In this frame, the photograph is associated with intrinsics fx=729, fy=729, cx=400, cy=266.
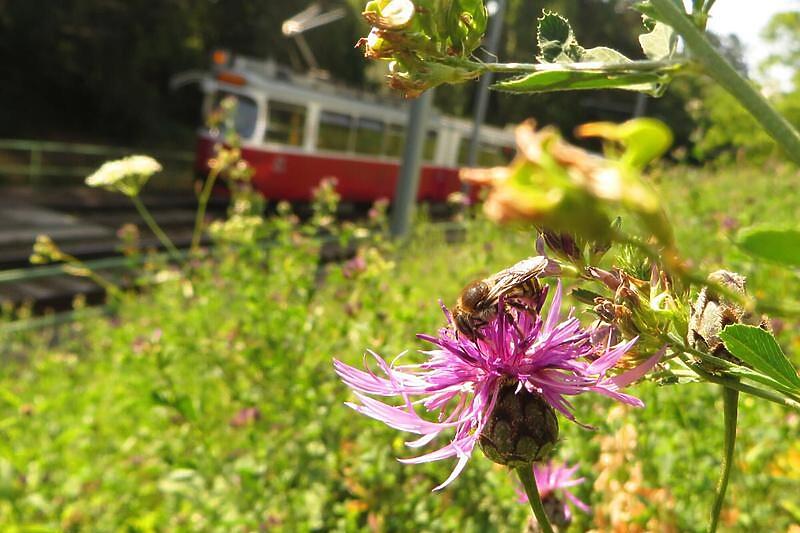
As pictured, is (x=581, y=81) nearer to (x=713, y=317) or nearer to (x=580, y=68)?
(x=580, y=68)

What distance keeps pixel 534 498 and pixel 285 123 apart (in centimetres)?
1004

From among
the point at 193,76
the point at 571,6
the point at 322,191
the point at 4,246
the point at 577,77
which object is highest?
the point at 571,6

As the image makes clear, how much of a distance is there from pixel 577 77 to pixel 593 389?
0.65 ft

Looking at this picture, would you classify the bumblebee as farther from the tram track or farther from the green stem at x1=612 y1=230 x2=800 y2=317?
the tram track

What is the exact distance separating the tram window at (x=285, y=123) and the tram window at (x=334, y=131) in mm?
355

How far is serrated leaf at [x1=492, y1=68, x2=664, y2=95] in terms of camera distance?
1.18 feet

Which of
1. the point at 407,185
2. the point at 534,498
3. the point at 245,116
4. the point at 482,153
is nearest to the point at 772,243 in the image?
the point at 534,498

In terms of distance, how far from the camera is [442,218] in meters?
13.4

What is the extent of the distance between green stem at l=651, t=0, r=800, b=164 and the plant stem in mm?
264

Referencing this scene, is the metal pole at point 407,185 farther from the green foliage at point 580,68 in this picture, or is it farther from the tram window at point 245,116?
the green foliage at point 580,68

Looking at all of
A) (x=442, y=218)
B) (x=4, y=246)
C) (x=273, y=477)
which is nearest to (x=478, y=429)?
(x=273, y=477)

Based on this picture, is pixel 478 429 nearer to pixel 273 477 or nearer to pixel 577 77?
pixel 577 77

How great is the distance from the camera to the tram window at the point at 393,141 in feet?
39.7

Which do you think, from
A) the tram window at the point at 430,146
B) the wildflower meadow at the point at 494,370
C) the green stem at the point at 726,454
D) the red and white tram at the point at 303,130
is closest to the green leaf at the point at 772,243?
the wildflower meadow at the point at 494,370
